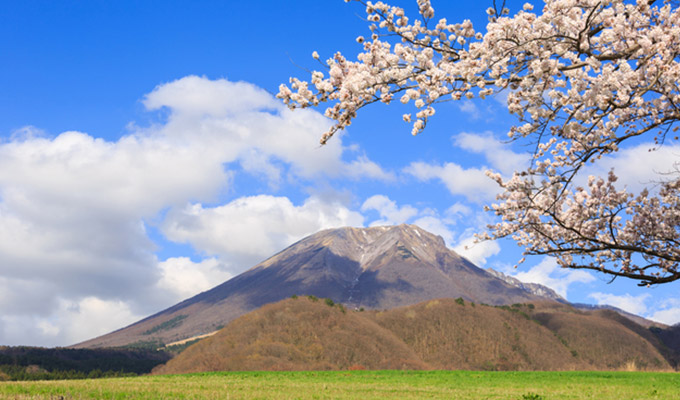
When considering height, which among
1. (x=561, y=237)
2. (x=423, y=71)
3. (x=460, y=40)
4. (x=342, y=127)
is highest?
(x=460, y=40)

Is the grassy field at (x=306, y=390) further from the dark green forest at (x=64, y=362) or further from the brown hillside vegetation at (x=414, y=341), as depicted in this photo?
the dark green forest at (x=64, y=362)

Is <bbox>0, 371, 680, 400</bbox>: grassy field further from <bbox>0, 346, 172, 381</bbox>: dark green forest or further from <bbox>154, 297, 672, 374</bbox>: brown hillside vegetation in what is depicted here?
<bbox>0, 346, 172, 381</bbox>: dark green forest

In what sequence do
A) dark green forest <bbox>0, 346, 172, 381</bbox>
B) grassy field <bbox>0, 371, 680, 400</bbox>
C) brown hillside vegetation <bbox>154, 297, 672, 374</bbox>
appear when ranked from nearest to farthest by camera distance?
grassy field <bbox>0, 371, 680, 400</bbox> < brown hillside vegetation <bbox>154, 297, 672, 374</bbox> < dark green forest <bbox>0, 346, 172, 381</bbox>

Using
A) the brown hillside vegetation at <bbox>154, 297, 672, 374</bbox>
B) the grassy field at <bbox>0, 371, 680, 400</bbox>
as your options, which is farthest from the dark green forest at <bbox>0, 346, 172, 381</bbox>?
the grassy field at <bbox>0, 371, 680, 400</bbox>

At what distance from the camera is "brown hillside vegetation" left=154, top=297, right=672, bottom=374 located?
50219 millimetres

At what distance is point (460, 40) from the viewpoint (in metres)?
9.88

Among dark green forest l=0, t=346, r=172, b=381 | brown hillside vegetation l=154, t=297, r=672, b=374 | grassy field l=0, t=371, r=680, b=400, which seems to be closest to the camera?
grassy field l=0, t=371, r=680, b=400

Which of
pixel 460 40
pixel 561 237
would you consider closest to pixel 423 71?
pixel 460 40

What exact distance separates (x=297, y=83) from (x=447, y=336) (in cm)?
5987

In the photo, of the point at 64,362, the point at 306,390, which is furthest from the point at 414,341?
the point at 64,362

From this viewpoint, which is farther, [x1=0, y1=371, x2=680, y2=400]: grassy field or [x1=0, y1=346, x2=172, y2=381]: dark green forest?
[x1=0, y1=346, x2=172, y2=381]: dark green forest

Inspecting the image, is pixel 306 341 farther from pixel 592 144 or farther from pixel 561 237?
pixel 592 144

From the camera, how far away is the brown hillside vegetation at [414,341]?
5022 centimetres

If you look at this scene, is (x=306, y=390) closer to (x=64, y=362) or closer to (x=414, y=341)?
(x=414, y=341)
